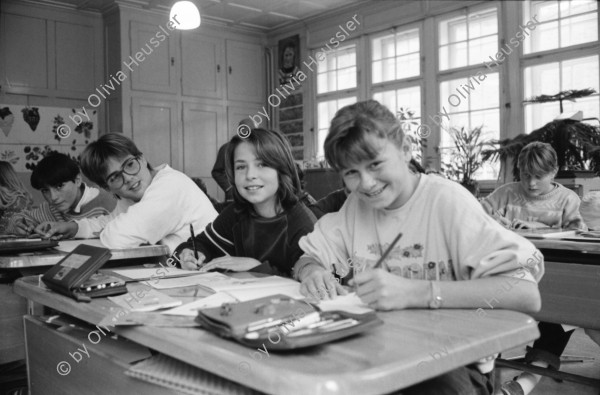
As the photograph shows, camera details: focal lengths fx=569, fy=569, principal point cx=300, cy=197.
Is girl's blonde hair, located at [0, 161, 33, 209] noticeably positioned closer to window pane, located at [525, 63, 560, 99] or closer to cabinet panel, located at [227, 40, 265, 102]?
cabinet panel, located at [227, 40, 265, 102]

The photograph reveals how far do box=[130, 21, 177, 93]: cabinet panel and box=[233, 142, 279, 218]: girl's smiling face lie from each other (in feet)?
17.0

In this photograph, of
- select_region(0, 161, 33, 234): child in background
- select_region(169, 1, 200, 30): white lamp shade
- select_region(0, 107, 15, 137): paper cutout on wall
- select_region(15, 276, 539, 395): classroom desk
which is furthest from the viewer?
select_region(0, 107, 15, 137): paper cutout on wall

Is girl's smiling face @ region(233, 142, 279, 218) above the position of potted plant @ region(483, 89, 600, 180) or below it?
below

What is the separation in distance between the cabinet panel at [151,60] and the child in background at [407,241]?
581cm

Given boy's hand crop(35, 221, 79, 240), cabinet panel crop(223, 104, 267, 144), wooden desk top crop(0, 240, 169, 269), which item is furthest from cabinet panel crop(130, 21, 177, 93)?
wooden desk top crop(0, 240, 169, 269)

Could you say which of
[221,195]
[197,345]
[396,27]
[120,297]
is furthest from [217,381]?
[221,195]

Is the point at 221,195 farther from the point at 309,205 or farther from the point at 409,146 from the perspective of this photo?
the point at 409,146

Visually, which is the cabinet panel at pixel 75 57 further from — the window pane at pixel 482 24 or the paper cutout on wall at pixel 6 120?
the window pane at pixel 482 24

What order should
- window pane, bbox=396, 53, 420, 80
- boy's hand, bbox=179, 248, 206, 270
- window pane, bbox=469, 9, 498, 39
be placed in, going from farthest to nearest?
window pane, bbox=396, 53, 420, 80 < window pane, bbox=469, 9, 498, 39 < boy's hand, bbox=179, 248, 206, 270

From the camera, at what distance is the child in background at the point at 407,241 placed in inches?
42.1

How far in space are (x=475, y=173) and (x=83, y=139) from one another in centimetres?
444

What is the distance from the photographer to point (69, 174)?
3047 mm

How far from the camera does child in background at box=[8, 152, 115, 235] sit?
3018 millimetres

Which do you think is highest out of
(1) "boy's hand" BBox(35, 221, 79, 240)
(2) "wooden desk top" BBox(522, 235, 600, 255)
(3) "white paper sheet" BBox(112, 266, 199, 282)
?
(1) "boy's hand" BBox(35, 221, 79, 240)
